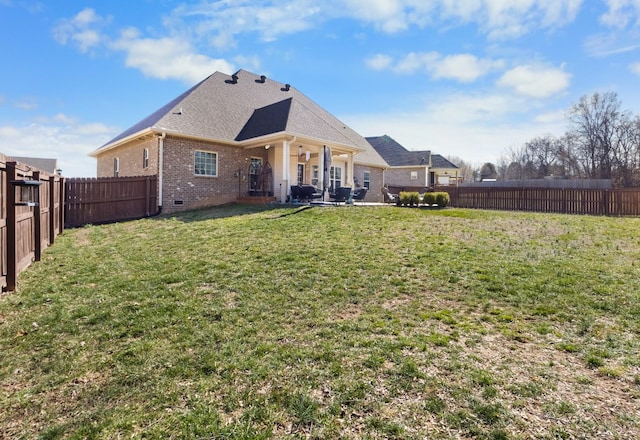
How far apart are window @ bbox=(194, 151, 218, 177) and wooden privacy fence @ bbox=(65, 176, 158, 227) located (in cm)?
187

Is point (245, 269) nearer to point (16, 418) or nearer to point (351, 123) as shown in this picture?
point (16, 418)

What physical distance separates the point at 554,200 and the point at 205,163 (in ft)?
53.5

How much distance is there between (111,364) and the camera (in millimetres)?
3049

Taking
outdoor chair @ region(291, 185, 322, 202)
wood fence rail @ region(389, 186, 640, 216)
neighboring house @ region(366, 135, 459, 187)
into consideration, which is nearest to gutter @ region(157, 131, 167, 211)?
outdoor chair @ region(291, 185, 322, 202)

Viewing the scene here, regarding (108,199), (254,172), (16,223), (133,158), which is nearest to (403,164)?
(254,172)

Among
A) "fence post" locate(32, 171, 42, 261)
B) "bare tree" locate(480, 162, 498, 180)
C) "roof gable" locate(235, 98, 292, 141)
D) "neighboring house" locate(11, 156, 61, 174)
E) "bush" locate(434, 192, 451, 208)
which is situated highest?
"bare tree" locate(480, 162, 498, 180)

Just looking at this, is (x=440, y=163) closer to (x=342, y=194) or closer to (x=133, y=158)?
(x=342, y=194)

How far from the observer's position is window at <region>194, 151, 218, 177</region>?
1490cm

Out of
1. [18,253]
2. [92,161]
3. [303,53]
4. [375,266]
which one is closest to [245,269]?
[375,266]

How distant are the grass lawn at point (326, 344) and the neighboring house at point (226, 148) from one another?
808 cm

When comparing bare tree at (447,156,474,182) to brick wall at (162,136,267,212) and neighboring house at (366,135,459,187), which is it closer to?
neighboring house at (366,135,459,187)

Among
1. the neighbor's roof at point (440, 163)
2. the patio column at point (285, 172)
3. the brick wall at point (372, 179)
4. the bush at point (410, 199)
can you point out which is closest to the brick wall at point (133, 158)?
the patio column at point (285, 172)

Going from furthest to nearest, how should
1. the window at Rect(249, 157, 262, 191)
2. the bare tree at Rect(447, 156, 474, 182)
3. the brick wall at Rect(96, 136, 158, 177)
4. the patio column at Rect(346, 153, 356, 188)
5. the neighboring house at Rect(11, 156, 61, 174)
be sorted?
the bare tree at Rect(447, 156, 474, 182), the neighboring house at Rect(11, 156, 61, 174), the patio column at Rect(346, 153, 356, 188), the window at Rect(249, 157, 262, 191), the brick wall at Rect(96, 136, 158, 177)

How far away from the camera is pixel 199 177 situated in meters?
14.9
